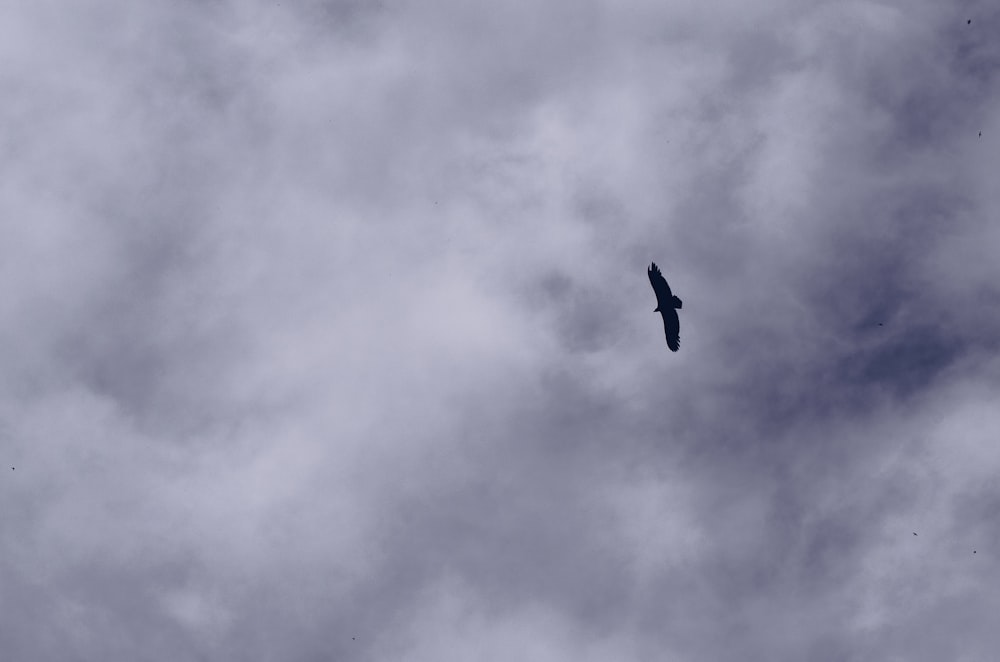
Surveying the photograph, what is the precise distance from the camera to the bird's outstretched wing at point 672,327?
14400 centimetres

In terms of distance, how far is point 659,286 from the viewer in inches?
5522

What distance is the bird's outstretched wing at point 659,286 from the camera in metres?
140

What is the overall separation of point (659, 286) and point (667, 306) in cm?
304

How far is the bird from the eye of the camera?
14000 centimetres

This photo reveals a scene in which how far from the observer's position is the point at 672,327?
145125 mm

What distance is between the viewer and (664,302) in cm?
14212

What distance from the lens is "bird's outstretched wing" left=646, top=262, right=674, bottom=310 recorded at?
13988cm

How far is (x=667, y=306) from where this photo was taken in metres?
142

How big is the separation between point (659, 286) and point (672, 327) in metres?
6.39

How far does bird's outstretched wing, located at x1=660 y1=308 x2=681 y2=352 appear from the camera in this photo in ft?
472

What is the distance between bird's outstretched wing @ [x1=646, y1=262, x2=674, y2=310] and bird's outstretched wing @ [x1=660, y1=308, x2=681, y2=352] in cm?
166

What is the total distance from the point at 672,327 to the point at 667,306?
3359 mm
